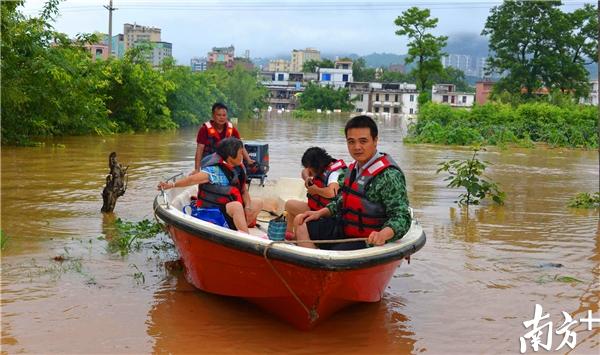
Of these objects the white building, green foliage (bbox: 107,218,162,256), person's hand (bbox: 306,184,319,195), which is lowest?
green foliage (bbox: 107,218,162,256)

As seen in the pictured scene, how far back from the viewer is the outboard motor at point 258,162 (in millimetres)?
9023

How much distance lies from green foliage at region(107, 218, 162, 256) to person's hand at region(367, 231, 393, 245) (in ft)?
11.7

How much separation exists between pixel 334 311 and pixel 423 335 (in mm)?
757

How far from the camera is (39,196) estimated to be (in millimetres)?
11492

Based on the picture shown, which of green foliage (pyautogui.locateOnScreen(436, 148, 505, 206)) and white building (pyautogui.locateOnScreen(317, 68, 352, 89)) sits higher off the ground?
white building (pyautogui.locateOnScreen(317, 68, 352, 89))

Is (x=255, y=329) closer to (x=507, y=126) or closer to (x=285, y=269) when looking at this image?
(x=285, y=269)

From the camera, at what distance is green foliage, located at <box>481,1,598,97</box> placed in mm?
46906

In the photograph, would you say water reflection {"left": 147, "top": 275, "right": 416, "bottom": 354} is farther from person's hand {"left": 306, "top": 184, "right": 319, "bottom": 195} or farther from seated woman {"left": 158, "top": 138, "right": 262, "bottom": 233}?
person's hand {"left": 306, "top": 184, "right": 319, "bottom": 195}

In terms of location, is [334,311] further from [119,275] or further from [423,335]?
[119,275]

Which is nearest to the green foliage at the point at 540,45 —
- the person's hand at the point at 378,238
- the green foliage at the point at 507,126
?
the green foliage at the point at 507,126

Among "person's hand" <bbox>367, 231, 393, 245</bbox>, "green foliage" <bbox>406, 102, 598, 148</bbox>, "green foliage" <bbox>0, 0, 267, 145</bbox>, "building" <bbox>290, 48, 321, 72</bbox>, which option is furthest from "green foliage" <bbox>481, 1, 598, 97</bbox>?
"building" <bbox>290, 48, 321, 72</bbox>

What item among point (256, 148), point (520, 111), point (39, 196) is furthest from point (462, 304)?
point (520, 111)

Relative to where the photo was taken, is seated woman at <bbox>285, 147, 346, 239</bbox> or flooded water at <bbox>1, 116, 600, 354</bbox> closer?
flooded water at <bbox>1, 116, 600, 354</bbox>

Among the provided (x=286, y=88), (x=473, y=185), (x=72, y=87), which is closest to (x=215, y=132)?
(x=473, y=185)
